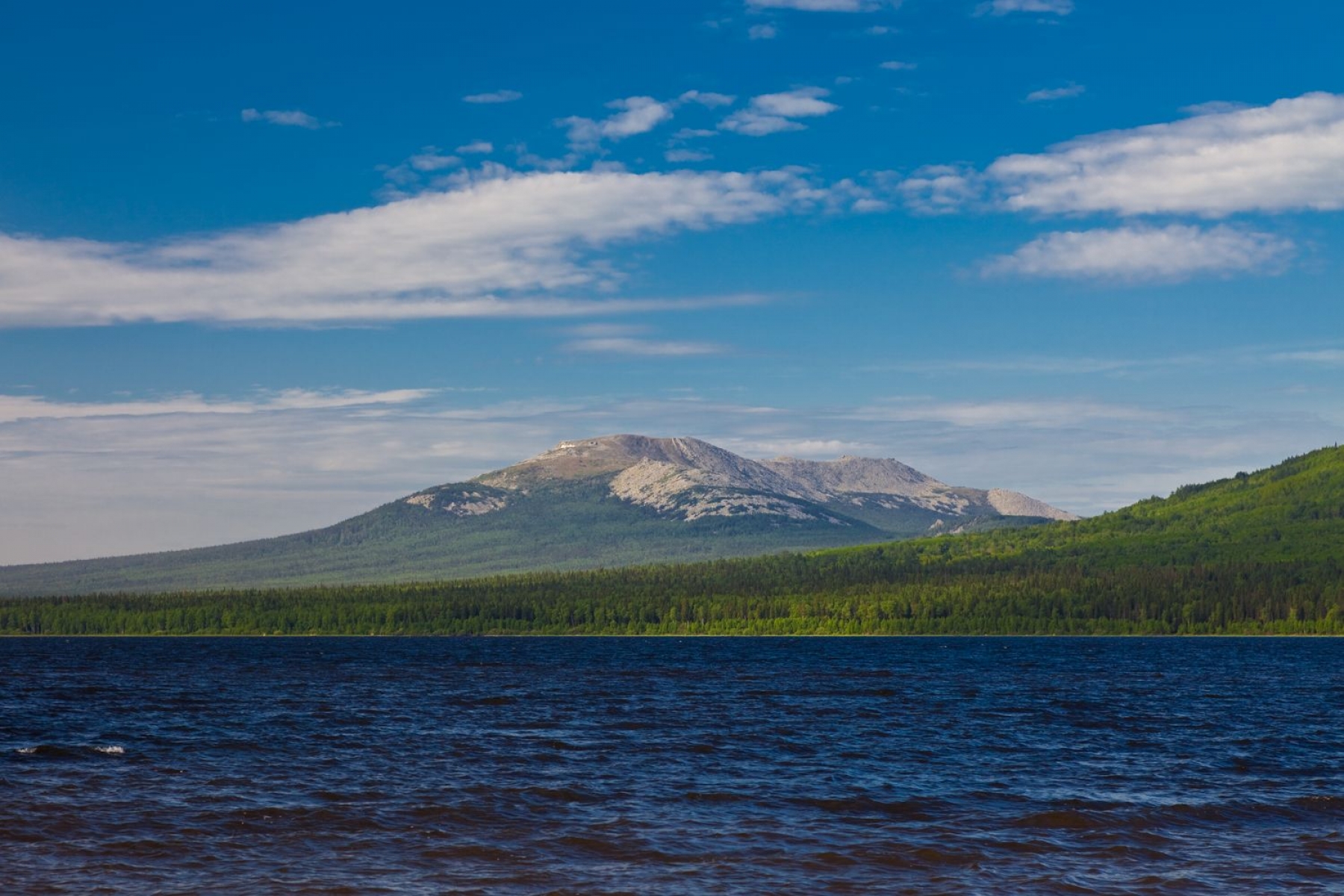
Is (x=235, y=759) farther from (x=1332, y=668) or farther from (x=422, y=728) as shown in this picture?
(x=1332, y=668)

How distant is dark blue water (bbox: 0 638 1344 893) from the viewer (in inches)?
1772

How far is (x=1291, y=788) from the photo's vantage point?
6322 cm

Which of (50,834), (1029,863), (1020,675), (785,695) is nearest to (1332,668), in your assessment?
(1020,675)

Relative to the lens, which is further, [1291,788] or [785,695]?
[785,695]

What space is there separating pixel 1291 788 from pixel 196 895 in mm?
47883

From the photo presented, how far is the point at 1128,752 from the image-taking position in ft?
251

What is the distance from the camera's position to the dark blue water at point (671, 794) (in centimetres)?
4500

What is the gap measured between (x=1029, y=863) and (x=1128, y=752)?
33215mm

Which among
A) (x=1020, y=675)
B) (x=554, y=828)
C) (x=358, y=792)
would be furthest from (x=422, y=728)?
(x=1020, y=675)

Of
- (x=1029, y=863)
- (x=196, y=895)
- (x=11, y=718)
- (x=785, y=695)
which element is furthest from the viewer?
(x=785, y=695)

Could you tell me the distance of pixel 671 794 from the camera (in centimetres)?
6059

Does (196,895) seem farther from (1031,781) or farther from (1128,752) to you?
(1128,752)

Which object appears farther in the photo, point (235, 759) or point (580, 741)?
point (580, 741)

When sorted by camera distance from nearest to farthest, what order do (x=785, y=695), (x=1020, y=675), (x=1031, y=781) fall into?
(x=1031, y=781) → (x=785, y=695) → (x=1020, y=675)
